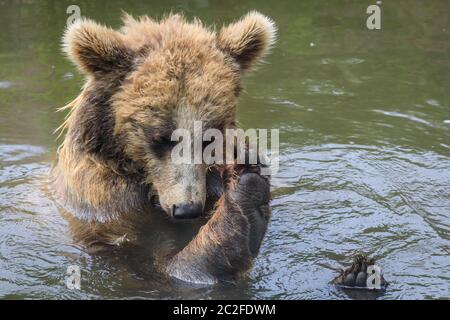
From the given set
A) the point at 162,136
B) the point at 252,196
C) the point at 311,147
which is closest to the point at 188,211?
the point at 252,196

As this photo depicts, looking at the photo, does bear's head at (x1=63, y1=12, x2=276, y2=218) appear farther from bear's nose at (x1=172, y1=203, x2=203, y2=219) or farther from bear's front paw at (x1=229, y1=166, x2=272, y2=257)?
bear's front paw at (x1=229, y1=166, x2=272, y2=257)

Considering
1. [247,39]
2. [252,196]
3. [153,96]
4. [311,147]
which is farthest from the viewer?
[311,147]

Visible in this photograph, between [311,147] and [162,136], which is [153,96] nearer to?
[162,136]

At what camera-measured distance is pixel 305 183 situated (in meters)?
7.36

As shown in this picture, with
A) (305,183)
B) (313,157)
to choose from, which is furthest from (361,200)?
(313,157)

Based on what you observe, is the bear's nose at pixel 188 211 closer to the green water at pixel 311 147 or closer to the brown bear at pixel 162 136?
the brown bear at pixel 162 136

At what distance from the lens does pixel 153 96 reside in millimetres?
5605

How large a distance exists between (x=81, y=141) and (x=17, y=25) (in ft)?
26.1

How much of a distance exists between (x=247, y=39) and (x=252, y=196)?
162cm

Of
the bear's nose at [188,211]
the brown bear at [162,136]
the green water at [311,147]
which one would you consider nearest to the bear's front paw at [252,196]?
the brown bear at [162,136]

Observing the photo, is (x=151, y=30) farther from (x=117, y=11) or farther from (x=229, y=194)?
(x=117, y=11)

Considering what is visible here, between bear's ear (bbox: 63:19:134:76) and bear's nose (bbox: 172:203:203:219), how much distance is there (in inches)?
48.8
